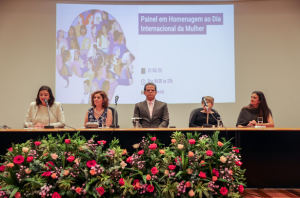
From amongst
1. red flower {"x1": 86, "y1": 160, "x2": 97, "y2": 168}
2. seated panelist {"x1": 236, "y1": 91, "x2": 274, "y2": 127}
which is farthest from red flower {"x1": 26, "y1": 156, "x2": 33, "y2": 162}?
seated panelist {"x1": 236, "y1": 91, "x2": 274, "y2": 127}

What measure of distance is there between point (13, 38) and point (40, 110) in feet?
6.80

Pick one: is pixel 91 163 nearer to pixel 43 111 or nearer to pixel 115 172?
pixel 115 172

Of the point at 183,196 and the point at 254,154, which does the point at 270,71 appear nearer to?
the point at 254,154

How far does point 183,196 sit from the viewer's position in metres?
2.01

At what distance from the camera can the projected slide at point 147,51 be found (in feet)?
16.2

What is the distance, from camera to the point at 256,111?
3992mm

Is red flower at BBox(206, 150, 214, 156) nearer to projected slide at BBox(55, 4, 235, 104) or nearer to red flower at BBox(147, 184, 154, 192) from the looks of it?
red flower at BBox(147, 184, 154, 192)

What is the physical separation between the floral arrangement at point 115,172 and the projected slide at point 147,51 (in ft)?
9.24

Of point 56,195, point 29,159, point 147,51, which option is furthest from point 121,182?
point 147,51

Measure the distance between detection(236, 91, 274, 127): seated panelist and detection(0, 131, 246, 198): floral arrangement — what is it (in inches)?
76.6

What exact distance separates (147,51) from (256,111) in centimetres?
222

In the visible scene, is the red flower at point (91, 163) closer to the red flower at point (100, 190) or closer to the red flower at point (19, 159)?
the red flower at point (100, 190)

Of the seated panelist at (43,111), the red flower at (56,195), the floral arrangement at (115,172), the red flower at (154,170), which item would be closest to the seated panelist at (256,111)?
the floral arrangement at (115,172)

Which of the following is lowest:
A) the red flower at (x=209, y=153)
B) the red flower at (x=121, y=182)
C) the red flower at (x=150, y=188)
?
the red flower at (x=150, y=188)
